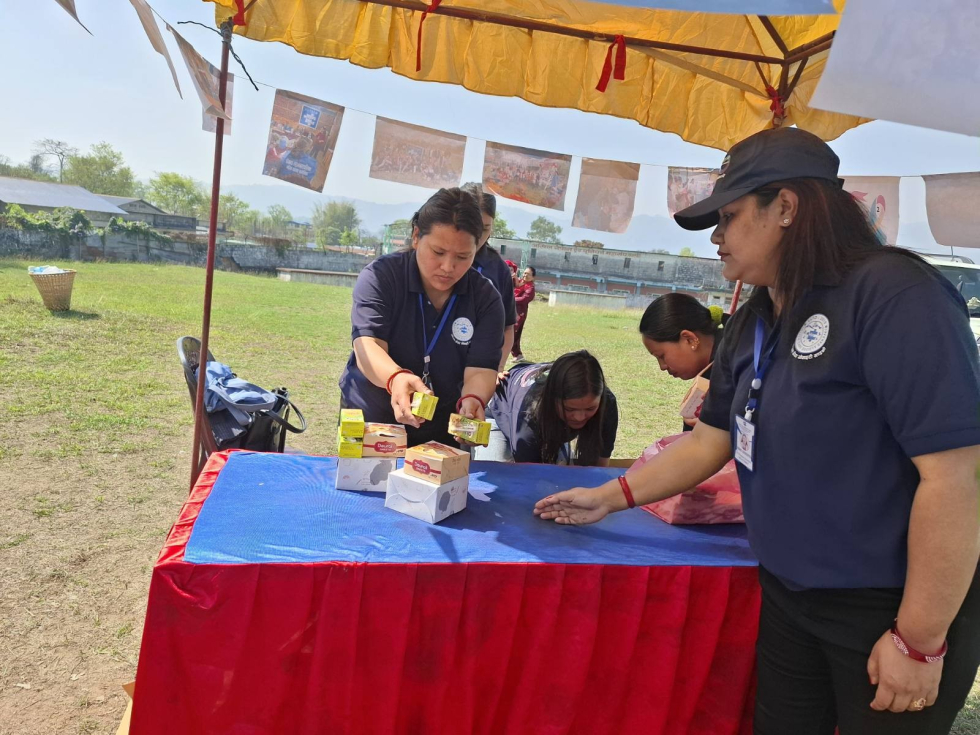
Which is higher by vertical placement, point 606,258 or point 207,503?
point 606,258

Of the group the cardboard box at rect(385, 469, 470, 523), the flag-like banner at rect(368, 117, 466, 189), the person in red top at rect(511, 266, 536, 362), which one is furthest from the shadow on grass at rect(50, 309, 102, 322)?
the cardboard box at rect(385, 469, 470, 523)

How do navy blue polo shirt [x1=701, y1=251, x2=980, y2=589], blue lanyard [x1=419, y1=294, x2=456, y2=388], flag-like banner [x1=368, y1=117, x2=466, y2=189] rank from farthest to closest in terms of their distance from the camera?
flag-like banner [x1=368, y1=117, x2=466, y2=189]
blue lanyard [x1=419, y1=294, x2=456, y2=388]
navy blue polo shirt [x1=701, y1=251, x2=980, y2=589]

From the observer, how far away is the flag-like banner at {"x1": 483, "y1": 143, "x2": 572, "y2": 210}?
338 centimetres

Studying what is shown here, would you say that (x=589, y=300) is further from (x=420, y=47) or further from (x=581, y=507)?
(x=581, y=507)

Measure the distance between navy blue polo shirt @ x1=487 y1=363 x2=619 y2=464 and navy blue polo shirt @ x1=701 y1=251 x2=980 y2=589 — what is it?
51.4 inches

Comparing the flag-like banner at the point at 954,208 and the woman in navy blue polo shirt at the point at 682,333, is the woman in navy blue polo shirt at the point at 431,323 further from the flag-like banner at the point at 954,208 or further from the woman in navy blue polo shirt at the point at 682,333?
the flag-like banner at the point at 954,208

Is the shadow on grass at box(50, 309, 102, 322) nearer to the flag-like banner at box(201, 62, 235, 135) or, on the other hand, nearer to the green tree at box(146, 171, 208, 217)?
the flag-like banner at box(201, 62, 235, 135)

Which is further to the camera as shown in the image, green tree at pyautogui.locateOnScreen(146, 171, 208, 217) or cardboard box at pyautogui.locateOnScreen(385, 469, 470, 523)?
green tree at pyautogui.locateOnScreen(146, 171, 208, 217)

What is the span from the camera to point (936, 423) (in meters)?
0.82

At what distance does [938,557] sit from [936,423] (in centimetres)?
21

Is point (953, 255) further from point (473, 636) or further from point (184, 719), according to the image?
point (184, 719)

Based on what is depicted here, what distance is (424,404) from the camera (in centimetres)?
157

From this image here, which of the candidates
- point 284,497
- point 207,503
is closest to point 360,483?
point 284,497

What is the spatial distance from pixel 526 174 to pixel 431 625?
110 inches
